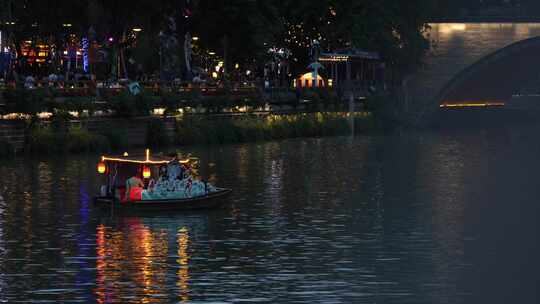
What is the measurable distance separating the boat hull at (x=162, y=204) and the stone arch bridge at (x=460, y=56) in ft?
241

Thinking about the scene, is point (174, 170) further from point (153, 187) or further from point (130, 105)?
point (130, 105)

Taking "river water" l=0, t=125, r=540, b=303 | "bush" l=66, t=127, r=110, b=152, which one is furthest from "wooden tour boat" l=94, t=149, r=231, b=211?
"bush" l=66, t=127, r=110, b=152

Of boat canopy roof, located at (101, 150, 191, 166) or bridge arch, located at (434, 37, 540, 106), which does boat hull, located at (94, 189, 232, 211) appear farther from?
bridge arch, located at (434, 37, 540, 106)

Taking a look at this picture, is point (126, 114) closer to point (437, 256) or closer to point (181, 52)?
point (181, 52)

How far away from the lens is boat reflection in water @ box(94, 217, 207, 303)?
34.8 m

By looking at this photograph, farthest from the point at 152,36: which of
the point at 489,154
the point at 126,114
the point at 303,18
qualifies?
the point at 489,154

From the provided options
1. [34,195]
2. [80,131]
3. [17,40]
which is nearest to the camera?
[34,195]

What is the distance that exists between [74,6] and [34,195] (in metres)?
47.1

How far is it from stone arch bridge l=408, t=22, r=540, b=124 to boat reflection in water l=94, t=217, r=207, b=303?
77673mm

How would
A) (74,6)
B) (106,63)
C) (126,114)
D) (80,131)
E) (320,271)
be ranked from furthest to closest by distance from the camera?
(106,63)
(74,6)
(126,114)
(80,131)
(320,271)

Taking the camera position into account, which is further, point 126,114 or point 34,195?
point 126,114

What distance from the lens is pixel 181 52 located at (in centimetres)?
10419

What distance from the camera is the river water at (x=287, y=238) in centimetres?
3559

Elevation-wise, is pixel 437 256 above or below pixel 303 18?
below
